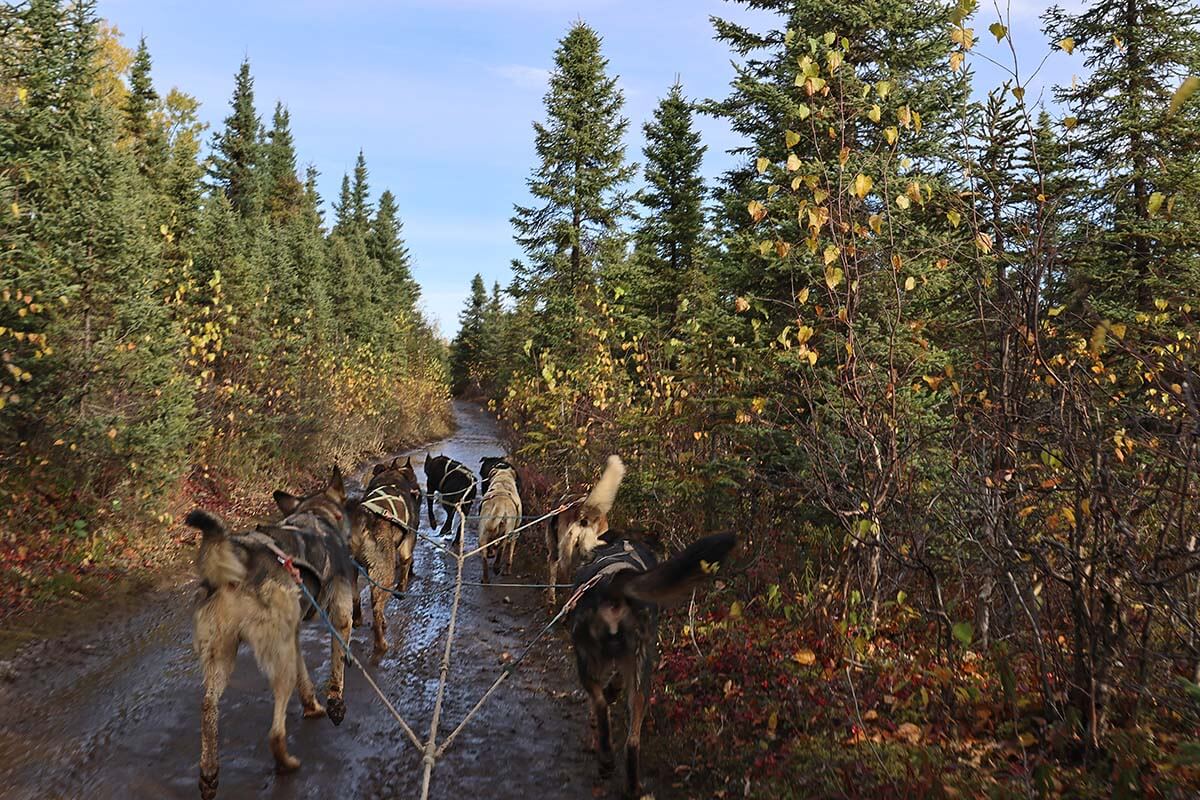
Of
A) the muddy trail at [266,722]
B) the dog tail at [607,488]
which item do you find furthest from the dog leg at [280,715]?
the dog tail at [607,488]

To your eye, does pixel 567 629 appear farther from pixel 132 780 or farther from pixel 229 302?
pixel 229 302

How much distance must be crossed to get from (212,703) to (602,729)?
265cm

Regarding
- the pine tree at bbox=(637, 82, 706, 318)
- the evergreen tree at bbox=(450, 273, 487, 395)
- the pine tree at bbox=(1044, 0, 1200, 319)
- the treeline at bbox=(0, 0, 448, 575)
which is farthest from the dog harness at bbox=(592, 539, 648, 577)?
the evergreen tree at bbox=(450, 273, 487, 395)

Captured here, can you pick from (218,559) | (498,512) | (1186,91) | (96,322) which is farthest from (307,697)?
(96,322)

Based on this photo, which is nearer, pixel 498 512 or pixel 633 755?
pixel 633 755

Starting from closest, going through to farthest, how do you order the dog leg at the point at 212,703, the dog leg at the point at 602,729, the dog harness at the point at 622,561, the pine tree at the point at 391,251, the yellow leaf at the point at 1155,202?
the yellow leaf at the point at 1155,202
the dog leg at the point at 212,703
the dog leg at the point at 602,729
the dog harness at the point at 622,561
the pine tree at the point at 391,251

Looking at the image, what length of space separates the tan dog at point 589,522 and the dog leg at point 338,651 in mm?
2280

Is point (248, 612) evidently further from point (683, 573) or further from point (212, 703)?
point (683, 573)

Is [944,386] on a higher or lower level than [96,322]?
lower

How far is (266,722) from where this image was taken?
17.8ft

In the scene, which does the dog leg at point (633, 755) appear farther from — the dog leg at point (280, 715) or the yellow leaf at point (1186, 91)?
the yellow leaf at point (1186, 91)

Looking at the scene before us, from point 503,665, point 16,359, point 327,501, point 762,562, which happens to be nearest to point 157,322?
point 16,359

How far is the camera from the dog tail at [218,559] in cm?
438

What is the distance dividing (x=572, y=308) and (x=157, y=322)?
10.8 m
